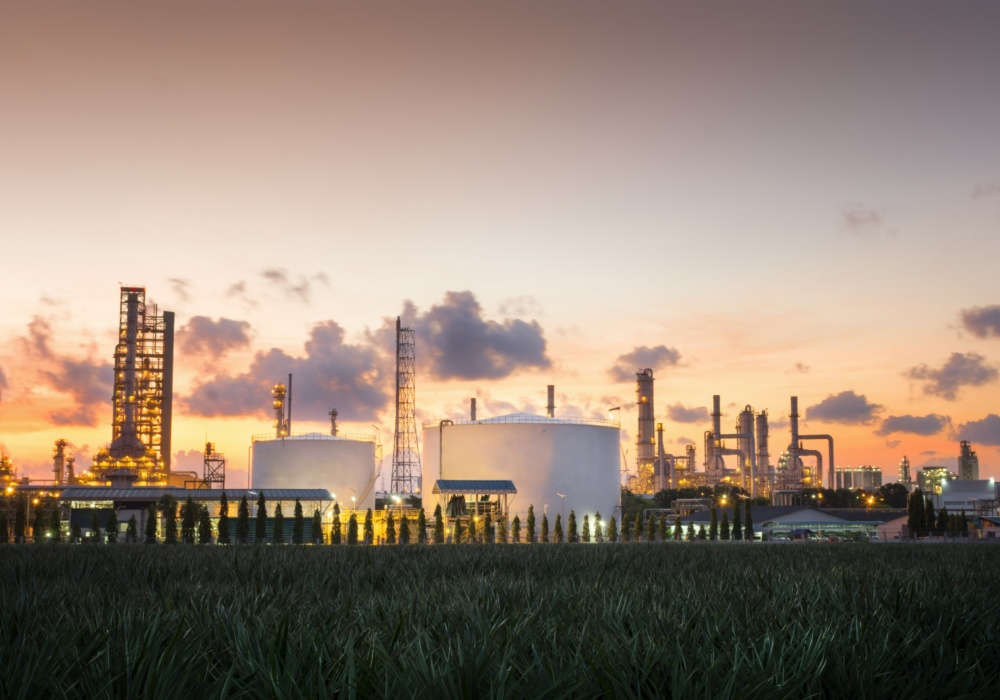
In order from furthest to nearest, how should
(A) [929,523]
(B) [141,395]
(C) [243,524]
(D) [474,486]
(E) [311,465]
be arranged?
(B) [141,395] → (E) [311,465] → (A) [929,523] → (D) [474,486] → (C) [243,524]

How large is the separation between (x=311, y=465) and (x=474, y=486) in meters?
18.4

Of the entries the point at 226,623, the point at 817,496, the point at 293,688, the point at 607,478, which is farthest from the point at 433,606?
the point at 817,496

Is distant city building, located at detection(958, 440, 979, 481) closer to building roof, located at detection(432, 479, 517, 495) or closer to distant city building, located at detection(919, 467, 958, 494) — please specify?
distant city building, located at detection(919, 467, 958, 494)

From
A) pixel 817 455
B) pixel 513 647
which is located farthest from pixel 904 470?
pixel 513 647

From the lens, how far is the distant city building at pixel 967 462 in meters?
164

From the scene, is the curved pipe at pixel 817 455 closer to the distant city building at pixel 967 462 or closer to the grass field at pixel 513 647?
the distant city building at pixel 967 462

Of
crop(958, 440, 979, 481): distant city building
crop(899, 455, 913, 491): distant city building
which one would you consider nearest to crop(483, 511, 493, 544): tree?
crop(958, 440, 979, 481): distant city building

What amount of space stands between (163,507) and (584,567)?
160ft

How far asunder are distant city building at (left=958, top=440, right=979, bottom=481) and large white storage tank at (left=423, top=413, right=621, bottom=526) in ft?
365

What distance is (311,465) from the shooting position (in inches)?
3201

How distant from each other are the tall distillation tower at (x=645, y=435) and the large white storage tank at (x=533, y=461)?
46.1 m

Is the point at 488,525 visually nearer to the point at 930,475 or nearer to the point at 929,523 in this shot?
the point at 929,523

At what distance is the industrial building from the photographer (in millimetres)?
72375

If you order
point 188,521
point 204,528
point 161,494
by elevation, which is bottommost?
point 204,528
